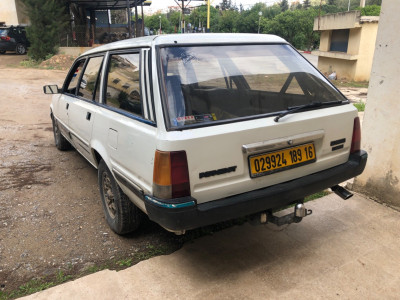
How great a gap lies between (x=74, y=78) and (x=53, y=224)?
1891 mm

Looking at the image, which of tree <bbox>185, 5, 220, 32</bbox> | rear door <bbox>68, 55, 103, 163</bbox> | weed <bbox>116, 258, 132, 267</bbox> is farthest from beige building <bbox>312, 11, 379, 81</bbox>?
tree <bbox>185, 5, 220, 32</bbox>

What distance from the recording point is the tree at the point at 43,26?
62.4ft

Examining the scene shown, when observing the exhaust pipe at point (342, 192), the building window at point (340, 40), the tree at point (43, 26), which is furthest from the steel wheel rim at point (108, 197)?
the tree at point (43, 26)

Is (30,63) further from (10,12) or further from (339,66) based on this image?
(339,66)

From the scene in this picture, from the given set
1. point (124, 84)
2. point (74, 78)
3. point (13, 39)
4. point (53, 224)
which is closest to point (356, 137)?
point (124, 84)

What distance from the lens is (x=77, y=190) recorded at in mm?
4020

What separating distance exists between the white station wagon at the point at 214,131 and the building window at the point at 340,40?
1820 centimetres

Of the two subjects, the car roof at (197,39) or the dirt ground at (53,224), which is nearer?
the car roof at (197,39)

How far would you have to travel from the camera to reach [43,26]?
19547mm

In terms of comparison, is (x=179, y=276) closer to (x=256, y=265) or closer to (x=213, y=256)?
(x=213, y=256)

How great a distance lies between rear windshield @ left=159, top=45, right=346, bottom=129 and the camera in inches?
85.9

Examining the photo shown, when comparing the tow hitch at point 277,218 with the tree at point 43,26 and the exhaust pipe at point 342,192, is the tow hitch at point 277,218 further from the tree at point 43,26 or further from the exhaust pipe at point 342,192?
the tree at point 43,26

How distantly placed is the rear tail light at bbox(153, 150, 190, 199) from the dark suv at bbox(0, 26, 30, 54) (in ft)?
75.0

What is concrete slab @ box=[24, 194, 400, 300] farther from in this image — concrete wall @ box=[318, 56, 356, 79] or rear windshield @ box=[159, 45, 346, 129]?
concrete wall @ box=[318, 56, 356, 79]
